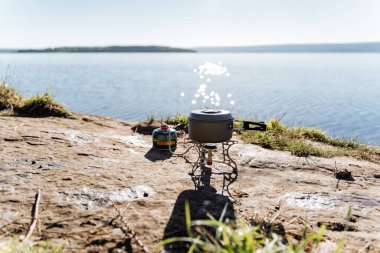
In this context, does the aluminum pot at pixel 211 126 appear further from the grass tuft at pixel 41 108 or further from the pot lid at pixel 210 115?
the grass tuft at pixel 41 108

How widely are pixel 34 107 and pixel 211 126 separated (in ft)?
23.1

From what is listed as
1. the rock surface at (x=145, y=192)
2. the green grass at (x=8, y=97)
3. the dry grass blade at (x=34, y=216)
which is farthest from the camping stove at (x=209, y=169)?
the green grass at (x=8, y=97)

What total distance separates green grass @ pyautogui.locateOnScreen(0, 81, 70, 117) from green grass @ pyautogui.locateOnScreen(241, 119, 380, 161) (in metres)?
5.47

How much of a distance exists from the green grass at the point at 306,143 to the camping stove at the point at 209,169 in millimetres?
1979

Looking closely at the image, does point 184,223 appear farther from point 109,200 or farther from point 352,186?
point 352,186

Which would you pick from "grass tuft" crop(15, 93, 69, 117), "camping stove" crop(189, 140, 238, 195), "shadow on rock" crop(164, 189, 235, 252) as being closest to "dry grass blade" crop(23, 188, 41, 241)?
"shadow on rock" crop(164, 189, 235, 252)

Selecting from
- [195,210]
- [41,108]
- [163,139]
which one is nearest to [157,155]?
[163,139]

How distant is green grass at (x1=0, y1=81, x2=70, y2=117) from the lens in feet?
35.8

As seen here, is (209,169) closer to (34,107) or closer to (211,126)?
(211,126)

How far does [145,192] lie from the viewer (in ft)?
18.2

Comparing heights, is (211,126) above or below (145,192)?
above

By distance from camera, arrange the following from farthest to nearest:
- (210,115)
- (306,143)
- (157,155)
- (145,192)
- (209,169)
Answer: (306,143) < (157,155) < (209,169) < (210,115) < (145,192)

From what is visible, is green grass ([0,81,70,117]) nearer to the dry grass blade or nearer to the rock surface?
the rock surface

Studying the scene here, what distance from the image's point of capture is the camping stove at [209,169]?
625 centimetres
